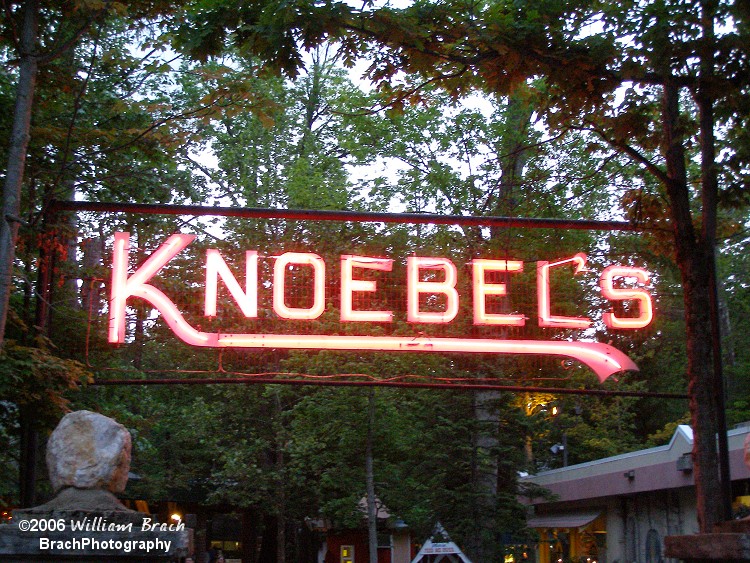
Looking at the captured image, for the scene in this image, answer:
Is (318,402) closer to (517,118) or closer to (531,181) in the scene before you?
(517,118)

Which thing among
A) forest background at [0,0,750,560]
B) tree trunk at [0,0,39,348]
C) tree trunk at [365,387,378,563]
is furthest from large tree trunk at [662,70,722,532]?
tree trunk at [365,387,378,563]

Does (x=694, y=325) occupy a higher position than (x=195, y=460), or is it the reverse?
(x=694, y=325)

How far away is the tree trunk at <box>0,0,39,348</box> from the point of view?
8062 mm

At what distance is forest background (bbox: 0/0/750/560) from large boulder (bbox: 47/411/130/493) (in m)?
1.63

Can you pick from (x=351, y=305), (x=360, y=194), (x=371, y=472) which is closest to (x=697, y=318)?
(x=351, y=305)

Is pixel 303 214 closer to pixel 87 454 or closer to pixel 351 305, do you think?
pixel 351 305

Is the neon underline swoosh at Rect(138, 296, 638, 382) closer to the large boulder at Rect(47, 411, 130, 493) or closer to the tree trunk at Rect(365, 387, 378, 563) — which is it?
the large boulder at Rect(47, 411, 130, 493)

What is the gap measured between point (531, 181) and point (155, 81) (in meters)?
12.9

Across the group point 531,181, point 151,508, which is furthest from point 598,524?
point 531,181

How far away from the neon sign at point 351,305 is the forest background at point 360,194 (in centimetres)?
59

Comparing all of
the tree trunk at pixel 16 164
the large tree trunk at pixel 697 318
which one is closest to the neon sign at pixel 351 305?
the tree trunk at pixel 16 164

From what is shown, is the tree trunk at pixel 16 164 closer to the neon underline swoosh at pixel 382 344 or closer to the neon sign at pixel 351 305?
the neon sign at pixel 351 305

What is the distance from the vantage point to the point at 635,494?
25.8 meters

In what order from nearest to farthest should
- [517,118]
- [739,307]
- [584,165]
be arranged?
[584,165]
[517,118]
[739,307]
